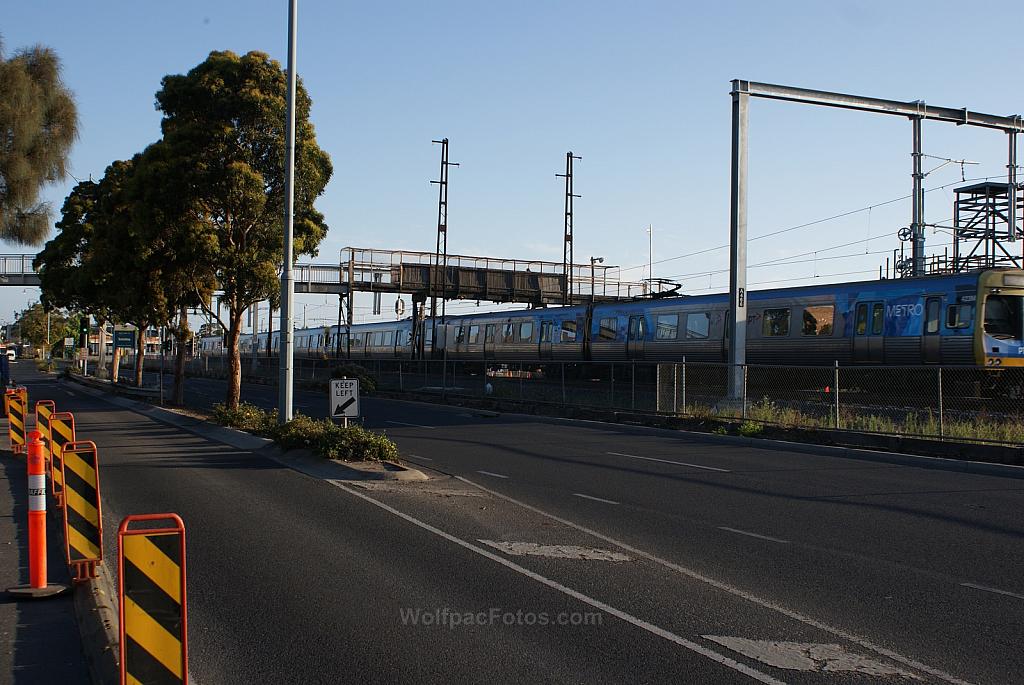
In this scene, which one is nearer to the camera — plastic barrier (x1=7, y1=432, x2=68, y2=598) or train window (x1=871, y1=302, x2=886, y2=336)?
plastic barrier (x1=7, y1=432, x2=68, y2=598)

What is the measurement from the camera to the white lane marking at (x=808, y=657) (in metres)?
5.87

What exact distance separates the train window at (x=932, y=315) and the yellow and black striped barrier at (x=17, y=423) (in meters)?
21.7

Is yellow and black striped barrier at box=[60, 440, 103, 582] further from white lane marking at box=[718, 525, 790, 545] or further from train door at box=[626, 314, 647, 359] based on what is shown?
train door at box=[626, 314, 647, 359]

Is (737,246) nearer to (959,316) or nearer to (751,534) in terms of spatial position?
(959,316)

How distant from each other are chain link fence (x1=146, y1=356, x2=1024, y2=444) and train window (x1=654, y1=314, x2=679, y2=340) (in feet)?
20.4

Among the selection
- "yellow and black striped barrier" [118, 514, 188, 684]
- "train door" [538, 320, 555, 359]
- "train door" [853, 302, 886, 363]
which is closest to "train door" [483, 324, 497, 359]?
"train door" [538, 320, 555, 359]

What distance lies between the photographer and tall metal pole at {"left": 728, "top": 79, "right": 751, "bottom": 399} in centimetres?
2311

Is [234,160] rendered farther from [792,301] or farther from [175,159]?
[792,301]

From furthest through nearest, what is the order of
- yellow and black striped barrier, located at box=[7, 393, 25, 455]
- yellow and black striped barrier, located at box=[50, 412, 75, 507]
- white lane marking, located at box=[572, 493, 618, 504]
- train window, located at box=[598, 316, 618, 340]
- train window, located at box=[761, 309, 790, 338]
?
train window, located at box=[598, 316, 618, 340] → train window, located at box=[761, 309, 790, 338] → yellow and black striped barrier, located at box=[7, 393, 25, 455] → white lane marking, located at box=[572, 493, 618, 504] → yellow and black striped barrier, located at box=[50, 412, 75, 507]

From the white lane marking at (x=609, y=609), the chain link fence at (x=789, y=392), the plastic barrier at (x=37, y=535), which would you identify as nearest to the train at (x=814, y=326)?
the chain link fence at (x=789, y=392)

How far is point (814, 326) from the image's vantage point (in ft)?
94.6

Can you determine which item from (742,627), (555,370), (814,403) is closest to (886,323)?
(814,403)

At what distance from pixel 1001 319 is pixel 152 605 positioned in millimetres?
24270

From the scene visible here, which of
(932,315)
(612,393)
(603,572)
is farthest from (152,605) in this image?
(932,315)
